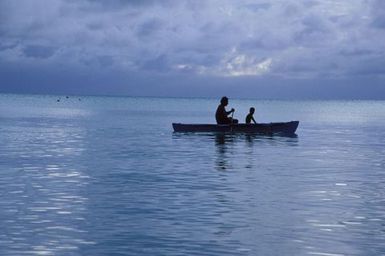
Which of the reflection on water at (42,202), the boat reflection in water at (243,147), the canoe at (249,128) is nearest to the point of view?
the reflection on water at (42,202)

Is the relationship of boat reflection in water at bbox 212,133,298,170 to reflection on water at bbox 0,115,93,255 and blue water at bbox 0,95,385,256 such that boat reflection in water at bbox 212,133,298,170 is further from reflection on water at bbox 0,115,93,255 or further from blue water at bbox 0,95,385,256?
reflection on water at bbox 0,115,93,255

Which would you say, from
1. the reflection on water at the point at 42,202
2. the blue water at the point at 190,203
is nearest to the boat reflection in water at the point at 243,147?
the blue water at the point at 190,203

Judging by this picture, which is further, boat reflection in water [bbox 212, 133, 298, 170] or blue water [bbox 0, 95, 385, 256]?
boat reflection in water [bbox 212, 133, 298, 170]

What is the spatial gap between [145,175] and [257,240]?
11304 millimetres

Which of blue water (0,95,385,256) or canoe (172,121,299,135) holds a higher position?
canoe (172,121,299,135)

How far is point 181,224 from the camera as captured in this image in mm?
14773

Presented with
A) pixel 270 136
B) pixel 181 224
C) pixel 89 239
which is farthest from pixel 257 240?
pixel 270 136

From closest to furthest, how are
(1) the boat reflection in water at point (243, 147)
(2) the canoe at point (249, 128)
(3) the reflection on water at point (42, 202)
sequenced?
(3) the reflection on water at point (42, 202) → (1) the boat reflection in water at point (243, 147) → (2) the canoe at point (249, 128)

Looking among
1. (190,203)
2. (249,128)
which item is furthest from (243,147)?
(190,203)

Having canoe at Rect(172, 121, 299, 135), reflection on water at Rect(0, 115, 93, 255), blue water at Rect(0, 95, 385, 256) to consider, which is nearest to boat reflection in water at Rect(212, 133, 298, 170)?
blue water at Rect(0, 95, 385, 256)

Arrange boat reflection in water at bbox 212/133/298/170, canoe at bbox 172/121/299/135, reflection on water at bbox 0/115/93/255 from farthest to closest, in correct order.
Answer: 1. canoe at bbox 172/121/299/135
2. boat reflection in water at bbox 212/133/298/170
3. reflection on water at bbox 0/115/93/255

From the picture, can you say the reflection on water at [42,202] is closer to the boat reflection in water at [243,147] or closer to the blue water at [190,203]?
the blue water at [190,203]

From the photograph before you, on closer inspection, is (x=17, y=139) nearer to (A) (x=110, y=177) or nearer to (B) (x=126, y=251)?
(A) (x=110, y=177)

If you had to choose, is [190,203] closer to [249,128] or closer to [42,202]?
[42,202]
